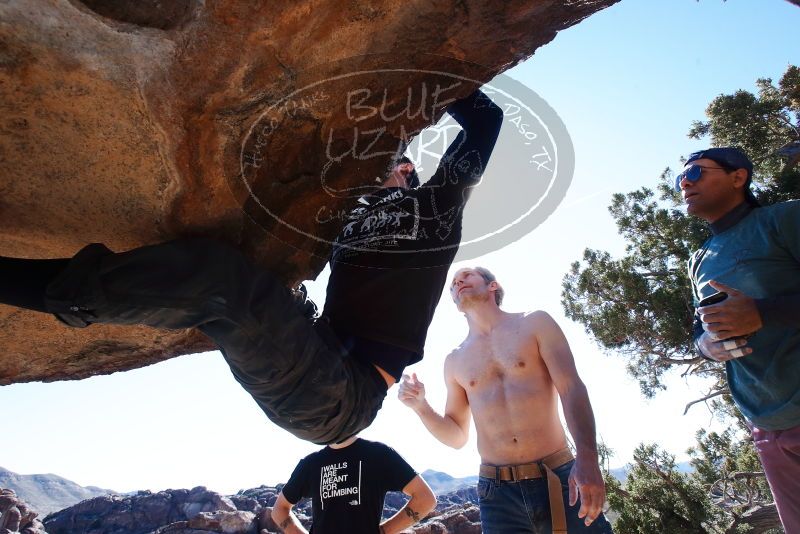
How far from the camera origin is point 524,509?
290 centimetres

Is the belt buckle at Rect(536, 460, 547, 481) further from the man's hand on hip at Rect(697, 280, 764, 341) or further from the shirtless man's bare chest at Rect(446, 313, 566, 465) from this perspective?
the man's hand on hip at Rect(697, 280, 764, 341)

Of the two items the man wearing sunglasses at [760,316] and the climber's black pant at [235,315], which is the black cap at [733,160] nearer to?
the man wearing sunglasses at [760,316]

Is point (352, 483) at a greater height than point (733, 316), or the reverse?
point (733, 316)

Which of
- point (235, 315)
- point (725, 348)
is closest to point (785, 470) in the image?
point (725, 348)

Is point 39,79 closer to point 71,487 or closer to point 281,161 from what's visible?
point 281,161

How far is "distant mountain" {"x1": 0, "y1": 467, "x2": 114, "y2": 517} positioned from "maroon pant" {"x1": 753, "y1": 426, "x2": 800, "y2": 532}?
8538 centimetres

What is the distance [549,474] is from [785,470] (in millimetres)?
1091

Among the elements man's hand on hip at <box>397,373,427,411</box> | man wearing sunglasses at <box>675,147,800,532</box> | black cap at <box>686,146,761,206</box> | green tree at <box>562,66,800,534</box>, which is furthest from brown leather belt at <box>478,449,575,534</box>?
green tree at <box>562,66,800,534</box>

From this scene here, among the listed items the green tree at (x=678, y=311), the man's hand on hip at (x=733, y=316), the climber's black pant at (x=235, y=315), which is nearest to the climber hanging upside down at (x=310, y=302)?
the climber's black pant at (x=235, y=315)

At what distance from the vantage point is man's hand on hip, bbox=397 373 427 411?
3.61 m

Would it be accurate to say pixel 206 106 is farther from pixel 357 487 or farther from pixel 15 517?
pixel 15 517

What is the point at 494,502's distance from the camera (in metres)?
3.07

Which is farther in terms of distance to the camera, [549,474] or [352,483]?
[352,483]

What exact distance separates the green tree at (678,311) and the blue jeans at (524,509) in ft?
20.5
